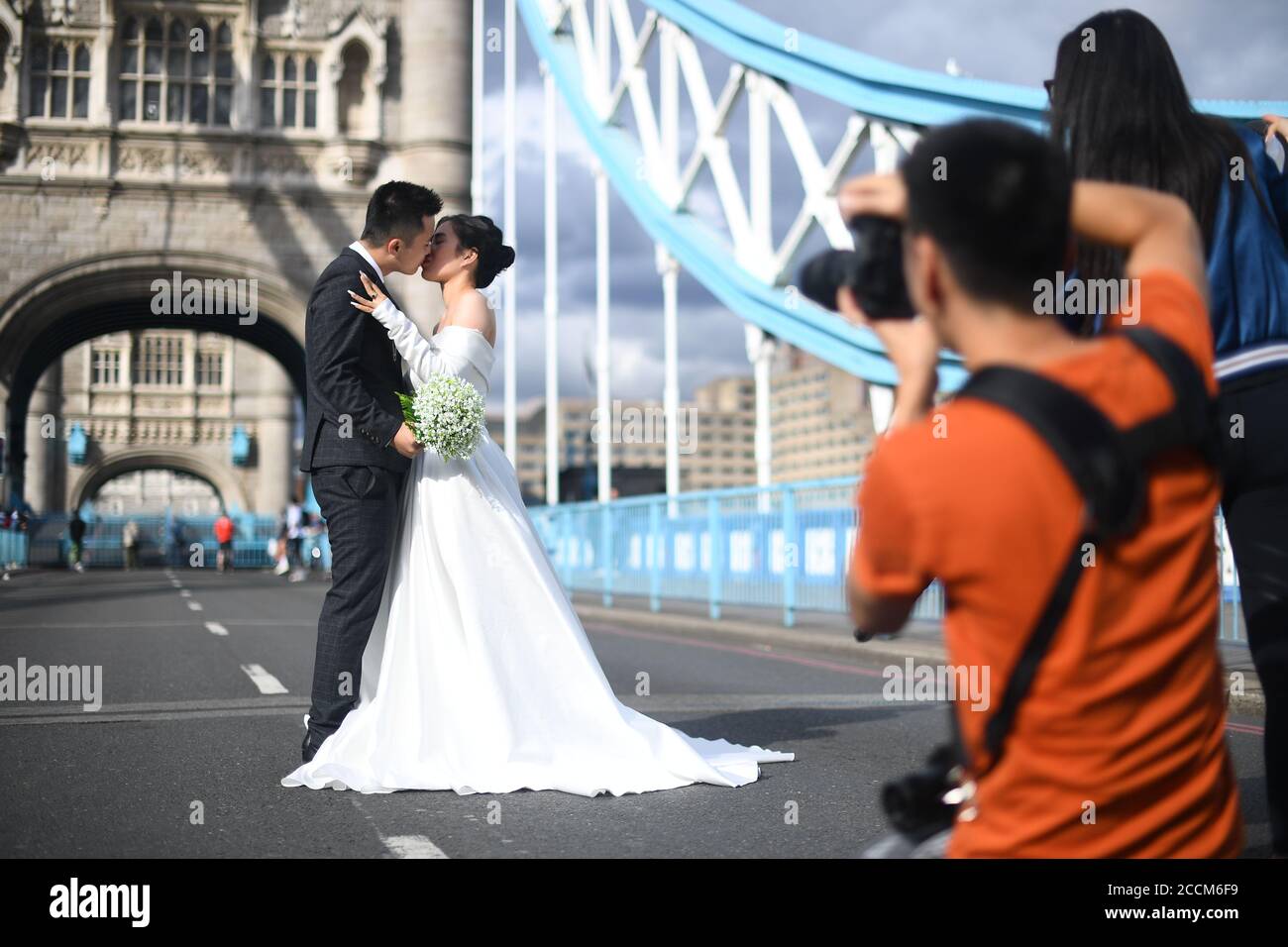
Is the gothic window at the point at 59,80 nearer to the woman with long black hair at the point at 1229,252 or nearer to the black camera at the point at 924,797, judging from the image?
the woman with long black hair at the point at 1229,252

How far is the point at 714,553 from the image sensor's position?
40.0 feet

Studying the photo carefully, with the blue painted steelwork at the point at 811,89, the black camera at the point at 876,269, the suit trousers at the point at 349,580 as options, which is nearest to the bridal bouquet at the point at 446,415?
the suit trousers at the point at 349,580

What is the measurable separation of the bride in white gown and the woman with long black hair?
6.36ft

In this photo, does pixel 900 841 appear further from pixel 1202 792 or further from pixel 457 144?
pixel 457 144

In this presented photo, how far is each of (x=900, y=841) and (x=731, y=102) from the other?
18.1 meters

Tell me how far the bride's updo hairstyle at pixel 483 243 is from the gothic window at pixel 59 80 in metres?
23.2

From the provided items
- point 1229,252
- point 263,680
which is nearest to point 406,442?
point 1229,252

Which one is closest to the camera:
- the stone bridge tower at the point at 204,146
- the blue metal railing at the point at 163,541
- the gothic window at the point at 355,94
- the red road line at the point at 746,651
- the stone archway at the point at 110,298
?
the red road line at the point at 746,651

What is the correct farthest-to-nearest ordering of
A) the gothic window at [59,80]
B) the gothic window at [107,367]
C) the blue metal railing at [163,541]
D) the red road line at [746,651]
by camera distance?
the gothic window at [107,367], the blue metal railing at [163,541], the gothic window at [59,80], the red road line at [746,651]

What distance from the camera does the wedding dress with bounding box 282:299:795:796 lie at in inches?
154

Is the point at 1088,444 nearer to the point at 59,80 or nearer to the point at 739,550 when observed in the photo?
the point at 739,550

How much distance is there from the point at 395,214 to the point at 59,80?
77.7 ft

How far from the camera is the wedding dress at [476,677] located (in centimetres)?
391

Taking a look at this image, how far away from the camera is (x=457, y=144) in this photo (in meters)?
25.0
